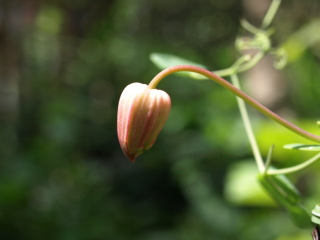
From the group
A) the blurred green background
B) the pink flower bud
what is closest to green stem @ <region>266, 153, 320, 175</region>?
the pink flower bud

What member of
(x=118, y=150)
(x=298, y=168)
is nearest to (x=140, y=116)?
(x=298, y=168)

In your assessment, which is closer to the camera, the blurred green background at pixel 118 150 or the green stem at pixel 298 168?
the green stem at pixel 298 168

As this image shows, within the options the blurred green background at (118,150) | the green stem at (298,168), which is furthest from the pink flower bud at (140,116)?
the blurred green background at (118,150)

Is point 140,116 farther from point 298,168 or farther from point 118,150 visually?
point 118,150

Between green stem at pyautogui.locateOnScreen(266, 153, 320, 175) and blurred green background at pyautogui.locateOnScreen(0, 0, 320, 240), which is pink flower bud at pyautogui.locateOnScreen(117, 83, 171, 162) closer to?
green stem at pyautogui.locateOnScreen(266, 153, 320, 175)

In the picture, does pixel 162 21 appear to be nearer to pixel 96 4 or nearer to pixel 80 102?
pixel 80 102

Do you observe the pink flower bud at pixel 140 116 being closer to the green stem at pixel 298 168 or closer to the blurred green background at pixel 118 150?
the green stem at pixel 298 168

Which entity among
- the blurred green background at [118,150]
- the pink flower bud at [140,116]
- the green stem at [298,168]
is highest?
the blurred green background at [118,150]
